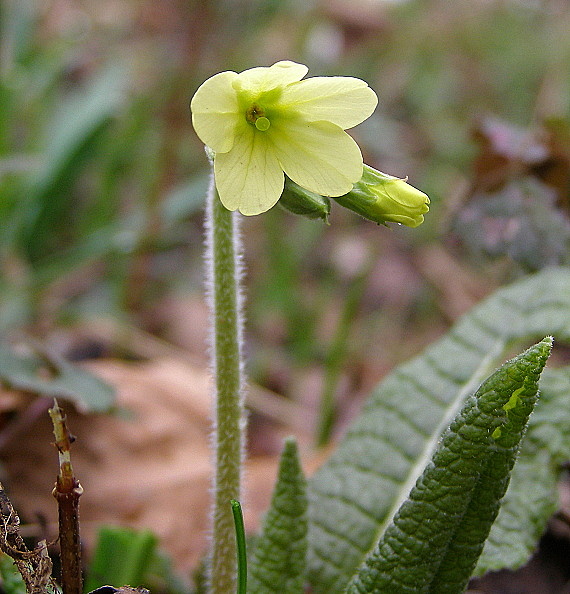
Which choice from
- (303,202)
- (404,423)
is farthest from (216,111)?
(404,423)

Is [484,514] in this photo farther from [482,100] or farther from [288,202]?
[482,100]

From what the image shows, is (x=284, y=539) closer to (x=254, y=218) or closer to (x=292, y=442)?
(x=292, y=442)

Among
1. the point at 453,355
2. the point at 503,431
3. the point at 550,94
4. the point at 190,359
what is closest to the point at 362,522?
the point at 453,355

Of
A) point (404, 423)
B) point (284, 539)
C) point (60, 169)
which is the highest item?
point (60, 169)

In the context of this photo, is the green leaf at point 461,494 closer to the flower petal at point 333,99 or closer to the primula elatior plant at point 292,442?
the primula elatior plant at point 292,442

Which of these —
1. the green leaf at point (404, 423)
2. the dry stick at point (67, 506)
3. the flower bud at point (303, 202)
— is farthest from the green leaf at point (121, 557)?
the flower bud at point (303, 202)

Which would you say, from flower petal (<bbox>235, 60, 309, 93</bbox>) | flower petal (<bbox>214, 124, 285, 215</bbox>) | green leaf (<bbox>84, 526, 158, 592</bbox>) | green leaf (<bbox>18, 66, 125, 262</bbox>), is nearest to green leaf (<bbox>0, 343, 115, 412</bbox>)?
green leaf (<bbox>84, 526, 158, 592</bbox>)
